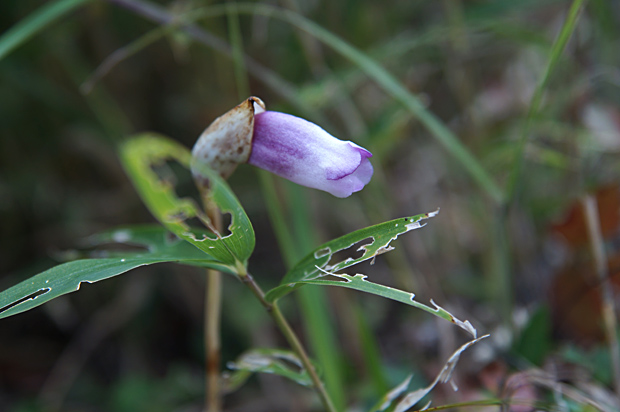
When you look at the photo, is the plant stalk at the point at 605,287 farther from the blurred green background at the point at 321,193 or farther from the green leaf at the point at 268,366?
the green leaf at the point at 268,366

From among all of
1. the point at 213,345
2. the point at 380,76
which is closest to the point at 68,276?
the point at 213,345

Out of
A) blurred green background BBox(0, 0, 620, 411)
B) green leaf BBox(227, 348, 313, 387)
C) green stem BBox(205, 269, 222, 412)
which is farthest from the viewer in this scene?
blurred green background BBox(0, 0, 620, 411)

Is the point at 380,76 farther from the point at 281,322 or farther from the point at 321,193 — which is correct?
Result: the point at 321,193

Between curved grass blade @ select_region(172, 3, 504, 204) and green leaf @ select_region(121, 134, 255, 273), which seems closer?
green leaf @ select_region(121, 134, 255, 273)

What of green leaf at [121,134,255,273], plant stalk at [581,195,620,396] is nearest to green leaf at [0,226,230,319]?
green leaf at [121,134,255,273]

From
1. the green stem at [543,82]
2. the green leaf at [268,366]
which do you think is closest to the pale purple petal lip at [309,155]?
the green leaf at [268,366]

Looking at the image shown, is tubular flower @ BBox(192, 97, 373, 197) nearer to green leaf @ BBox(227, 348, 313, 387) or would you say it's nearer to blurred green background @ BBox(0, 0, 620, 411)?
green leaf @ BBox(227, 348, 313, 387)
